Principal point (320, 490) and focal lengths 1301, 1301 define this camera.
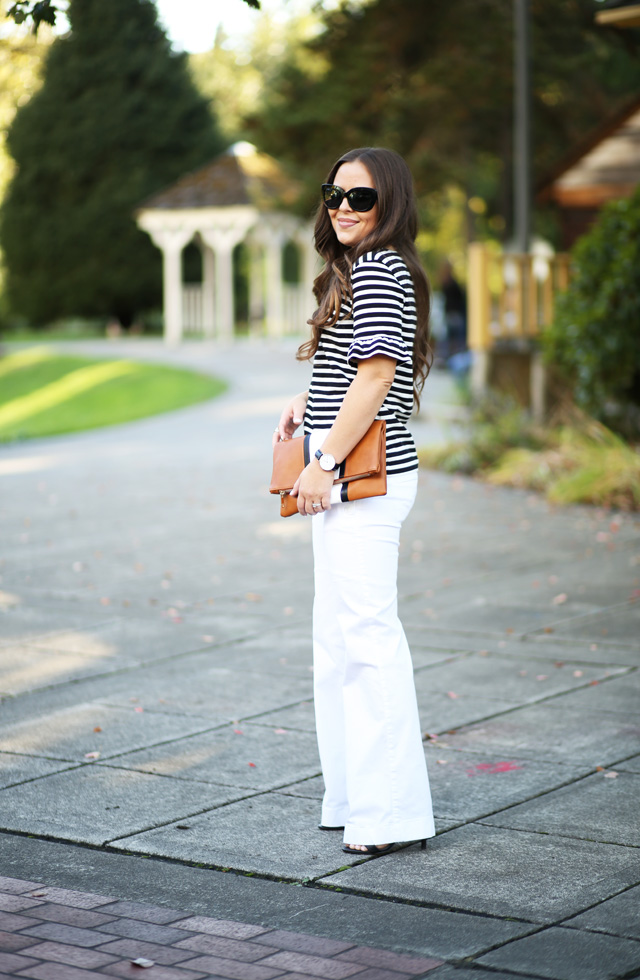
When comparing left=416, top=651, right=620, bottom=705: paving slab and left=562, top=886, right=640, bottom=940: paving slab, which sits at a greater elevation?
left=416, top=651, right=620, bottom=705: paving slab

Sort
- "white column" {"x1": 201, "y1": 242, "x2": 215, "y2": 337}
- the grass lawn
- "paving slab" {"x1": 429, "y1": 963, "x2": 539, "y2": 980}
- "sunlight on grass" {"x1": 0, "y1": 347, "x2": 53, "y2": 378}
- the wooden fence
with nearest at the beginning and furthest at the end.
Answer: "paving slab" {"x1": 429, "y1": 963, "x2": 539, "y2": 980}
the wooden fence
the grass lawn
"sunlight on grass" {"x1": 0, "y1": 347, "x2": 53, "y2": 378}
"white column" {"x1": 201, "y1": 242, "x2": 215, "y2": 337}

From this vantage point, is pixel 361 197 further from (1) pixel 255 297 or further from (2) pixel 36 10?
(1) pixel 255 297

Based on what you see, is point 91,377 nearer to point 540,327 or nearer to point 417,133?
point 417,133

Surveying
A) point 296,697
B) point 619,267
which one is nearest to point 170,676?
point 296,697

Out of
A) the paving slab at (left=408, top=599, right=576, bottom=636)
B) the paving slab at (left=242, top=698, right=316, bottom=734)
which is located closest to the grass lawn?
the paving slab at (left=408, top=599, right=576, bottom=636)

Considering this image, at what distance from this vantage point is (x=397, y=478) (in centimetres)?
370

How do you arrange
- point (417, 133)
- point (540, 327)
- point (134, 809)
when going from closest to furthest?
point (134, 809) → point (540, 327) → point (417, 133)

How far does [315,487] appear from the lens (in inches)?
142

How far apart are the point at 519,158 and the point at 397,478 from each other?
42.6ft

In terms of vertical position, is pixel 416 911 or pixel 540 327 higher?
pixel 540 327

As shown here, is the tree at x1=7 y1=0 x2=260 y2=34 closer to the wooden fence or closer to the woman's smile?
the woman's smile

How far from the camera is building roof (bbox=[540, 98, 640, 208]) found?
63.1 ft

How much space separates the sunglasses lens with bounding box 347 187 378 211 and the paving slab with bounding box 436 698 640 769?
207 centimetres

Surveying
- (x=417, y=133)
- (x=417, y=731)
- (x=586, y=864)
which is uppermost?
(x=417, y=133)
